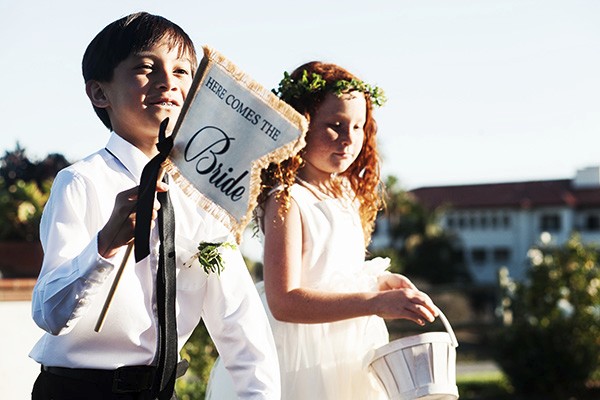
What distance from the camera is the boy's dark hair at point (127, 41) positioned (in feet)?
7.19

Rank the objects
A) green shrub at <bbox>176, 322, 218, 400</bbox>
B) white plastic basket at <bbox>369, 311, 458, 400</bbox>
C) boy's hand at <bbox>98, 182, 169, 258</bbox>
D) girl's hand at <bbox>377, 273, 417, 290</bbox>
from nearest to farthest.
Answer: boy's hand at <bbox>98, 182, 169, 258</bbox>, white plastic basket at <bbox>369, 311, 458, 400</bbox>, girl's hand at <bbox>377, 273, 417, 290</bbox>, green shrub at <bbox>176, 322, 218, 400</bbox>

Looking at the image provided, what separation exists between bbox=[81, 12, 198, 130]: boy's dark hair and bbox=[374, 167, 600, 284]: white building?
52786mm

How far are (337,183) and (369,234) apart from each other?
26 centimetres

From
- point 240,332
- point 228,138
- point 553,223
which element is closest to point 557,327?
point 240,332

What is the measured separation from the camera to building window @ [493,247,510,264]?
201 feet

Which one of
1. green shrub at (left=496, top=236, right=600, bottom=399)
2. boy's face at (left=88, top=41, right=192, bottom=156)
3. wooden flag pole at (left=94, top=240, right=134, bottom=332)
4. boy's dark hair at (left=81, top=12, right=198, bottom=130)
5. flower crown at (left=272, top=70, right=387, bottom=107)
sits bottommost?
wooden flag pole at (left=94, top=240, right=134, bottom=332)

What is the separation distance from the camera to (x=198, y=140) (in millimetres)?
1990

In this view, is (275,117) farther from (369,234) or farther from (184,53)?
(369,234)

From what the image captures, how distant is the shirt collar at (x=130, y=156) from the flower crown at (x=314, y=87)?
0.99 meters

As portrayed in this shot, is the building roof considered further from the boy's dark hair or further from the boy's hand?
the boy's hand

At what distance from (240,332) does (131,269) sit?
303mm

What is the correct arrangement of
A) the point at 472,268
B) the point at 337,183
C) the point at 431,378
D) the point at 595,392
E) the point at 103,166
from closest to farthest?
the point at 103,166
the point at 431,378
the point at 337,183
the point at 595,392
the point at 472,268

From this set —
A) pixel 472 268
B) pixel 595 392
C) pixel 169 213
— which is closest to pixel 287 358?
pixel 169 213

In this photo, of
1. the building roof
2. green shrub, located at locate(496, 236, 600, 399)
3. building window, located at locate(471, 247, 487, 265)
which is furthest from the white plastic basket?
building window, located at locate(471, 247, 487, 265)
